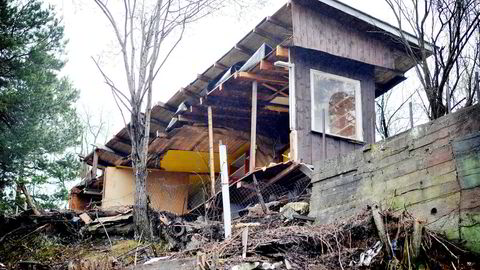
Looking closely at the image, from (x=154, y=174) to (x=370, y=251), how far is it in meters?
10.3

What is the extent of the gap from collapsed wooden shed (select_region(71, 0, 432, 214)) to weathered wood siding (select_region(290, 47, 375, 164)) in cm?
2

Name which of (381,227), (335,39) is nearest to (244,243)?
(381,227)

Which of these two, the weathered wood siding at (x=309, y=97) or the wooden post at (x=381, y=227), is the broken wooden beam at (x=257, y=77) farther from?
the wooden post at (x=381, y=227)

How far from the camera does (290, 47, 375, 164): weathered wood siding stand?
33.5 ft

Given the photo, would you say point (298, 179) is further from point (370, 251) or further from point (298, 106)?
point (370, 251)

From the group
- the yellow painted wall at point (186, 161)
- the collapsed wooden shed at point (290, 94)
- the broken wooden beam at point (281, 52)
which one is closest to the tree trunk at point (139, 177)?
the collapsed wooden shed at point (290, 94)

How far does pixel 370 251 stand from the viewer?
525 centimetres

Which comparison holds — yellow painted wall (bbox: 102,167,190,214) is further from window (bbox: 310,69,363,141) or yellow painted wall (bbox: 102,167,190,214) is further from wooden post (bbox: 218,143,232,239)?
wooden post (bbox: 218,143,232,239)

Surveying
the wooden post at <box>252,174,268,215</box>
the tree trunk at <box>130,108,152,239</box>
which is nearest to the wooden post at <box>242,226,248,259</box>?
the wooden post at <box>252,174,268,215</box>

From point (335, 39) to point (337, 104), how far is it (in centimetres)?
149

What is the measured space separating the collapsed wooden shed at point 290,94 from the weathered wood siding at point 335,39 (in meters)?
0.02

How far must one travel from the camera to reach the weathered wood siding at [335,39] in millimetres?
10531

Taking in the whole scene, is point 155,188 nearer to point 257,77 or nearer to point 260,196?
point 257,77

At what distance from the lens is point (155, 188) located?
47.7 feet
